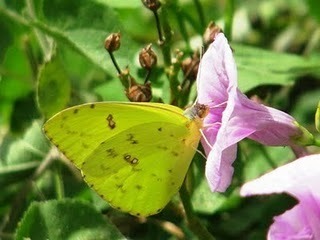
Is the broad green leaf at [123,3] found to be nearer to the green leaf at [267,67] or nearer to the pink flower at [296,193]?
the green leaf at [267,67]

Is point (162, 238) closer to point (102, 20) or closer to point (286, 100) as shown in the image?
point (102, 20)

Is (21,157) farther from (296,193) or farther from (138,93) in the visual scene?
(296,193)

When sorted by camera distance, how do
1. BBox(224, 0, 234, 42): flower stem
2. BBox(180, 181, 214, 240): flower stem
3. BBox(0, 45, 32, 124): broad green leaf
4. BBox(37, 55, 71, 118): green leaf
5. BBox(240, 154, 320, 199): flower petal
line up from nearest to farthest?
1. BBox(240, 154, 320, 199): flower petal
2. BBox(180, 181, 214, 240): flower stem
3. BBox(37, 55, 71, 118): green leaf
4. BBox(224, 0, 234, 42): flower stem
5. BBox(0, 45, 32, 124): broad green leaf

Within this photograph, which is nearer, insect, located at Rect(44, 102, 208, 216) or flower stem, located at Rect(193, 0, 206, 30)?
insect, located at Rect(44, 102, 208, 216)

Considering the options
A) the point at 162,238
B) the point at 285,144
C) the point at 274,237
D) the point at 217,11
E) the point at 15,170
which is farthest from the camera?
the point at 217,11

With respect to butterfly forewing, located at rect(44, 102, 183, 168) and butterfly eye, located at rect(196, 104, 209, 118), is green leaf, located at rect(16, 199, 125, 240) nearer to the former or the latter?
butterfly forewing, located at rect(44, 102, 183, 168)

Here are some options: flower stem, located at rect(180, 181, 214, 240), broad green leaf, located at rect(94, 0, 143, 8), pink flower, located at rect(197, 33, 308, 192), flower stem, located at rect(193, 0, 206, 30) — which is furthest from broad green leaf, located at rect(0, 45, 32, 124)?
pink flower, located at rect(197, 33, 308, 192)

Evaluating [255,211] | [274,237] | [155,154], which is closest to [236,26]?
[255,211]
